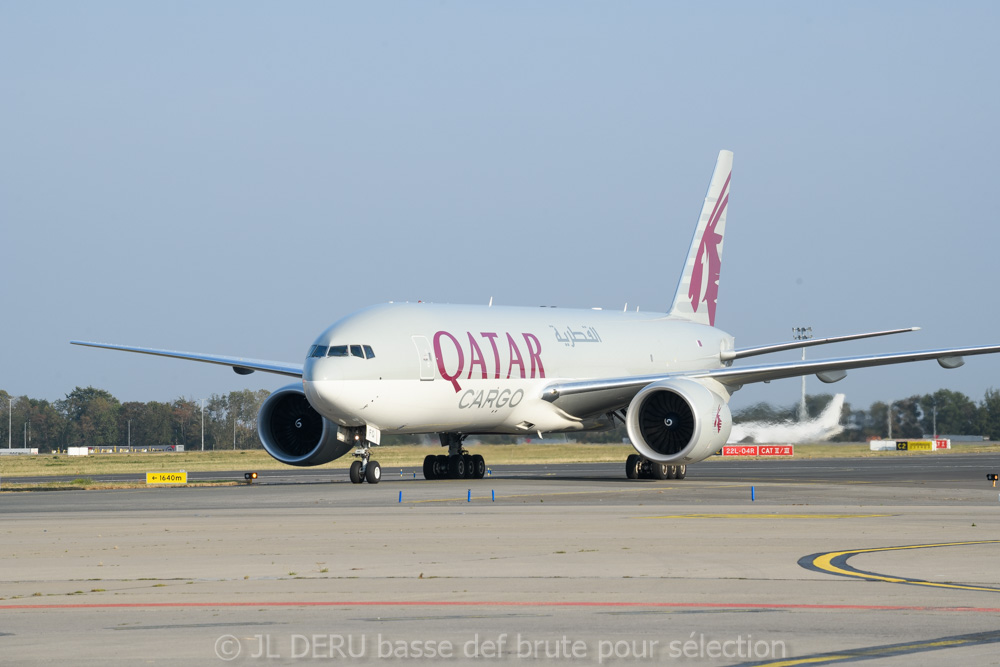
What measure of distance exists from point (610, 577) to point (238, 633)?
4.12 meters

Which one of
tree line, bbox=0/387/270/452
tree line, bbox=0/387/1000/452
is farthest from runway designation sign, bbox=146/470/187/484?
tree line, bbox=0/387/270/452

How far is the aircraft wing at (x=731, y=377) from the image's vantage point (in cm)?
3002

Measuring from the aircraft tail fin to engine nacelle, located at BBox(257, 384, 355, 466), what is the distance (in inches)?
534

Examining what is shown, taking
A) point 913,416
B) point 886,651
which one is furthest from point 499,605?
point 913,416

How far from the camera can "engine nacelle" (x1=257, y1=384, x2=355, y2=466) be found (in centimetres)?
3241

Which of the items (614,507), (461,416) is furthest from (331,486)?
(614,507)

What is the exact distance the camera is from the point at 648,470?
3203 centimetres

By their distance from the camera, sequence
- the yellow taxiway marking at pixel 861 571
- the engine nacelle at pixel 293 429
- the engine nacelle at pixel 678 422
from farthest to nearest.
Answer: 1. the engine nacelle at pixel 293 429
2. the engine nacelle at pixel 678 422
3. the yellow taxiway marking at pixel 861 571

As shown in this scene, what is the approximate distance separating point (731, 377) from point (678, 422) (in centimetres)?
209

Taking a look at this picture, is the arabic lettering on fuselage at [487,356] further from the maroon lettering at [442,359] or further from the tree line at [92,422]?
the tree line at [92,422]

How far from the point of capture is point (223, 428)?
302ft

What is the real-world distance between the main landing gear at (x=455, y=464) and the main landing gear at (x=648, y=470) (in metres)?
4.21

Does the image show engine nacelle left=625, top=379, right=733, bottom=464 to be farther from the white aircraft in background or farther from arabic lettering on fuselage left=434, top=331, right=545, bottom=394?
the white aircraft in background

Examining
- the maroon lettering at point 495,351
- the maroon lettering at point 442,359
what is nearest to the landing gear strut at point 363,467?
the maroon lettering at point 442,359
